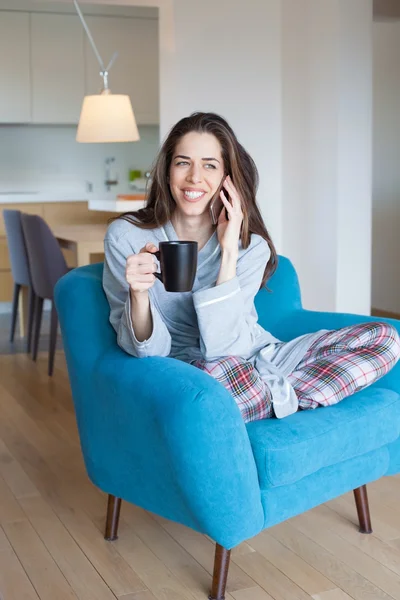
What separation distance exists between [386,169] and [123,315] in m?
4.58

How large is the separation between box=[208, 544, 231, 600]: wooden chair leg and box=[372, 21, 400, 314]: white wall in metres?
4.57

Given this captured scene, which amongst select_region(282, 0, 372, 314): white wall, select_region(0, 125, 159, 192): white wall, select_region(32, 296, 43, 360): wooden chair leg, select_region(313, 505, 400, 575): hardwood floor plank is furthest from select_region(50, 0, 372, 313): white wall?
select_region(0, 125, 159, 192): white wall

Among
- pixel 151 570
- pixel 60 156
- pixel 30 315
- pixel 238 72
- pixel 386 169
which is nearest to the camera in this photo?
pixel 151 570

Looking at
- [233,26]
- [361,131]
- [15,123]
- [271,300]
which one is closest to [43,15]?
[15,123]

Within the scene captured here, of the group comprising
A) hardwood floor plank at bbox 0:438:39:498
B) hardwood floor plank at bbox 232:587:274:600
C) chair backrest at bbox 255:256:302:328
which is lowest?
hardwood floor plank at bbox 232:587:274:600

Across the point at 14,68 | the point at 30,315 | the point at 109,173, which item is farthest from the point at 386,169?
the point at 14,68

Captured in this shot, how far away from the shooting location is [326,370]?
7.14ft

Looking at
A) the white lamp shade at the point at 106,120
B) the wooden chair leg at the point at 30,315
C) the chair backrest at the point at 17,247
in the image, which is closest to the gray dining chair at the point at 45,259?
the wooden chair leg at the point at 30,315

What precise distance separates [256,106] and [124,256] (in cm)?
299

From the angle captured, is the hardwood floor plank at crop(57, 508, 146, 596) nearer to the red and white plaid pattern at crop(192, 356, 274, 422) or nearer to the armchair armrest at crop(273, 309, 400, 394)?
the red and white plaid pattern at crop(192, 356, 274, 422)

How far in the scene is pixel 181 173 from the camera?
2230 millimetres

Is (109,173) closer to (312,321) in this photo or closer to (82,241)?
(82,241)

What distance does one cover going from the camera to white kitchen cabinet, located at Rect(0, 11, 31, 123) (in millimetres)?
6891

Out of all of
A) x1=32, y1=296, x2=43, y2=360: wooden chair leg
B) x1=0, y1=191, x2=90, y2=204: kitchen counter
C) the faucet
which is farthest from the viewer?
the faucet
